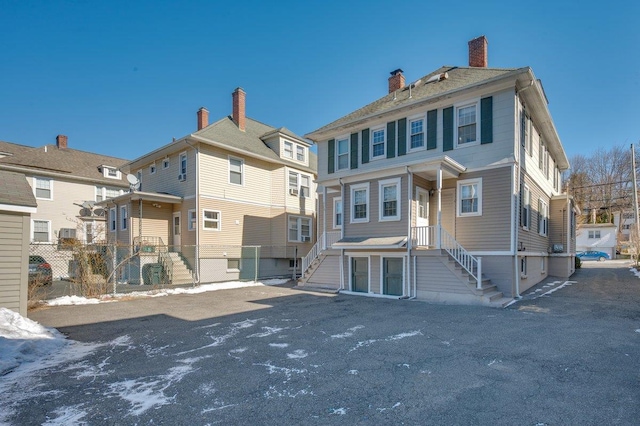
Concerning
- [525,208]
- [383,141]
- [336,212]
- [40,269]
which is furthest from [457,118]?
[40,269]

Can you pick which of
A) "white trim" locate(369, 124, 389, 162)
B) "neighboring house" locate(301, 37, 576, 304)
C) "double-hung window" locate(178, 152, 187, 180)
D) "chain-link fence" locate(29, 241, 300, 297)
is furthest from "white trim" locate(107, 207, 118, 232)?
"white trim" locate(369, 124, 389, 162)

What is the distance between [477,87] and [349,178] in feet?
17.9

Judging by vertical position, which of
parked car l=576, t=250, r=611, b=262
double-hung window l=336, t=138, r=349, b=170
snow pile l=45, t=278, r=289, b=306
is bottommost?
parked car l=576, t=250, r=611, b=262

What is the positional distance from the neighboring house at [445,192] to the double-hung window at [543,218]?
0.28m

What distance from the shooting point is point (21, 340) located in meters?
5.83

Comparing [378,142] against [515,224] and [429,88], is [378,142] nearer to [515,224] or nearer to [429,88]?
[429,88]

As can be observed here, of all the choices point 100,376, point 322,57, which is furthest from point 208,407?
point 322,57

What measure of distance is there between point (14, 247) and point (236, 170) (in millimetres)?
11456

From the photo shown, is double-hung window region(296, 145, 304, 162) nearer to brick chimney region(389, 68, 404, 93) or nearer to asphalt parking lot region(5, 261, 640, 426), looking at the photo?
brick chimney region(389, 68, 404, 93)

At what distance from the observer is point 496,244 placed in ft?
36.9

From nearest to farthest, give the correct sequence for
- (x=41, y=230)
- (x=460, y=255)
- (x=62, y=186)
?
(x=460, y=255), (x=41, y=230), (x=62, y=186)

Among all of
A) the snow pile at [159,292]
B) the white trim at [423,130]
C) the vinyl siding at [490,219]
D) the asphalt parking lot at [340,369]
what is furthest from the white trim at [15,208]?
the vinyl siding at [490,219]

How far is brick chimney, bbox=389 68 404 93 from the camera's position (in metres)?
17.4

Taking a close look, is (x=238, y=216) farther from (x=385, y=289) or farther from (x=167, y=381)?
(x=167, y=381)
